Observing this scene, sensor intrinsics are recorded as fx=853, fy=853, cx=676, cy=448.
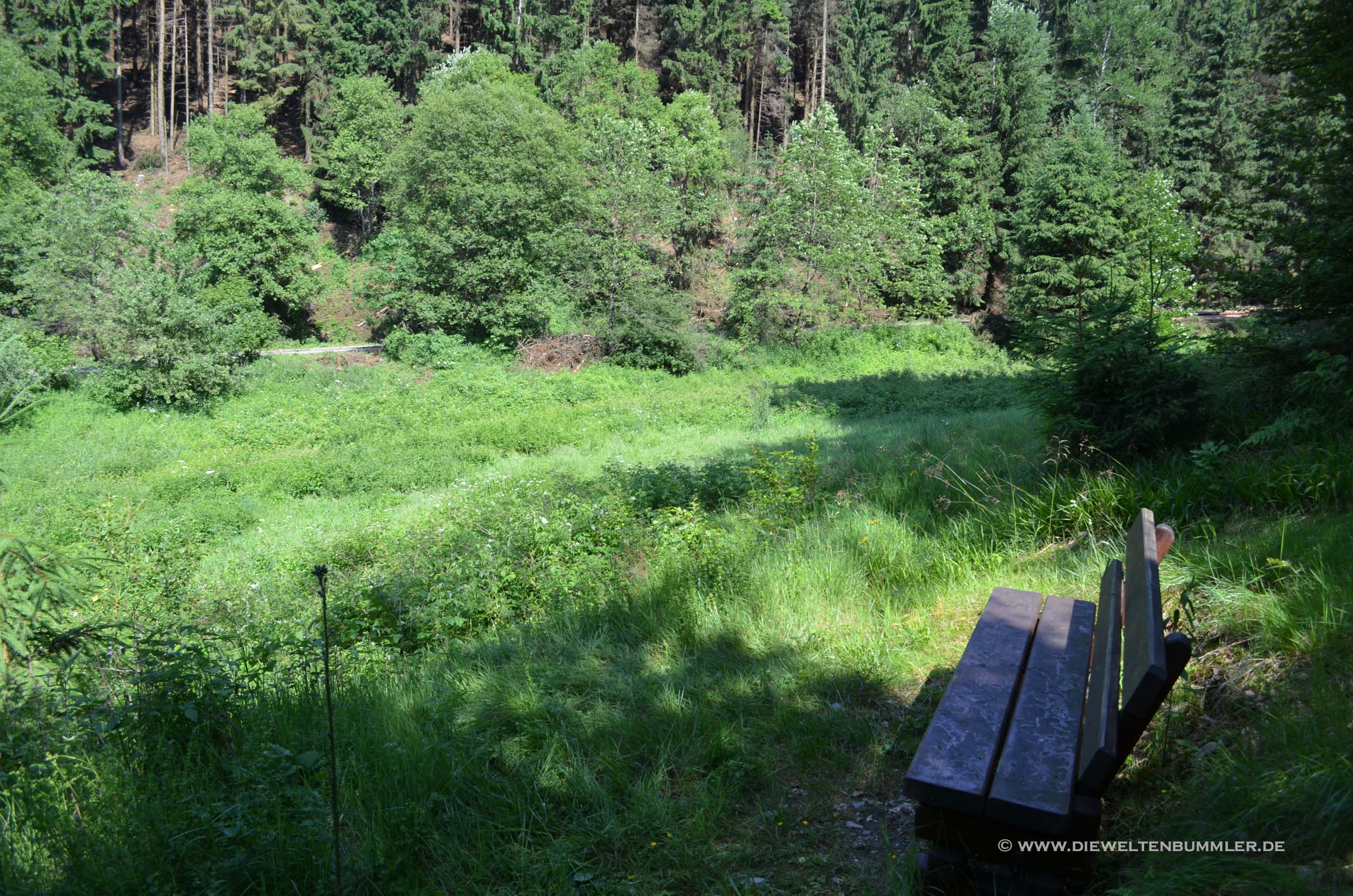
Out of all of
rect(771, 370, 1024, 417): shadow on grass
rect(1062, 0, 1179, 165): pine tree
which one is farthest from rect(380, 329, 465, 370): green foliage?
rect(1062, 0, 1179, 165): pine tree

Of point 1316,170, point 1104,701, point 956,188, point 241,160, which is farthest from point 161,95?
point 1104,701

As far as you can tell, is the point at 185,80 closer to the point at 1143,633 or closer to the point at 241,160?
the point at 241,160

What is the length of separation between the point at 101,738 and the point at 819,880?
2893mm

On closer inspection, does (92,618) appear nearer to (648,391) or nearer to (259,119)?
(648,391)

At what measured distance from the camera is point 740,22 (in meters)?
46.6

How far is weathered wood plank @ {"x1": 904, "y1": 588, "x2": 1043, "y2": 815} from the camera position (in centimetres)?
253

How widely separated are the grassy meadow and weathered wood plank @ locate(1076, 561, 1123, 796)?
39 cm

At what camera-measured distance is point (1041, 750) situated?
2715 mm

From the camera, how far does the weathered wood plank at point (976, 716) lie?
8.30ft

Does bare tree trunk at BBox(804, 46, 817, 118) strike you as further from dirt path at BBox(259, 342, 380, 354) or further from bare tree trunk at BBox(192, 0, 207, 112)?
bare tree trunk at BBox(192, 0, 207, 112)

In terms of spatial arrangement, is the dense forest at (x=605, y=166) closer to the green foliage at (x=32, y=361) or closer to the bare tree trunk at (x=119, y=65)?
the bare tree trunk at (x=119, y=65)

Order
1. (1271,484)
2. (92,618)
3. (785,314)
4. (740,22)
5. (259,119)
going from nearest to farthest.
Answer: (1271,484) < (92,618) < (785,314) < (259,119) < (740,22)

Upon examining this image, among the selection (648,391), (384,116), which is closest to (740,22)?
(384,116)

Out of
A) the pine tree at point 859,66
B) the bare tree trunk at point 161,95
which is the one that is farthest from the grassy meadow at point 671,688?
the bare tree trunk at point 161,95
